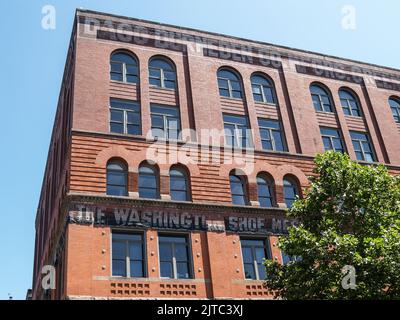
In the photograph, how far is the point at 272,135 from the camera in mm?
30312

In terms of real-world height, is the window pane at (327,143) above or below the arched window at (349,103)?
below

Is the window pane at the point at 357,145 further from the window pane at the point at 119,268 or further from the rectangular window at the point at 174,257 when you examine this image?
the window pane at the point at 119,268

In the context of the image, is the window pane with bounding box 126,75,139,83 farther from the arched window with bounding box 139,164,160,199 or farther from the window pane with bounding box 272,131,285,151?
the window pane with bounding box 272,131,285,151

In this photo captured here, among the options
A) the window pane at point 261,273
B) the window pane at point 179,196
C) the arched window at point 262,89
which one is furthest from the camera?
the arched window at point 262,89

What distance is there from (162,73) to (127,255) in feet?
41.2

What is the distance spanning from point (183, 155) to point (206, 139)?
202 cm

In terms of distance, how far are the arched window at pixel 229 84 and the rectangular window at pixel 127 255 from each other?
1202 centimetres

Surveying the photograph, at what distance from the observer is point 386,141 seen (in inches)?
1309

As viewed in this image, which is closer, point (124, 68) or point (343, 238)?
point (343, 238)

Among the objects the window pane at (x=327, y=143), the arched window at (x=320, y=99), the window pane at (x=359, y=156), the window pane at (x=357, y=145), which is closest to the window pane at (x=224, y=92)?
the arched window at (x=320, y=99)

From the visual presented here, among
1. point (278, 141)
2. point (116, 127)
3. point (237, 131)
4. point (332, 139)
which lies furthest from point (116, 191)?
point (332, 139)

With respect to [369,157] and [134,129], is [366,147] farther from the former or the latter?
[134,129]

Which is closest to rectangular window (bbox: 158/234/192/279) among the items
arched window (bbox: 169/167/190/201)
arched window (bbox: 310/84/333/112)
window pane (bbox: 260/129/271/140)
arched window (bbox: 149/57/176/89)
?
arched window (bbox: 169/167/190/201)

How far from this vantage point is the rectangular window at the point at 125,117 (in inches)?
1053
